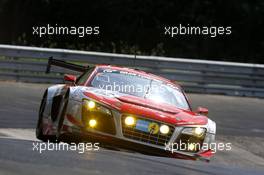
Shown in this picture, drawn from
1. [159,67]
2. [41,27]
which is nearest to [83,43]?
[41,27]

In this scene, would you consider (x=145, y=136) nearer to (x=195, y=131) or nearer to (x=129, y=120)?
(x=129, y=120)

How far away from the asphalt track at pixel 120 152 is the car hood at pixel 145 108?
75 cm

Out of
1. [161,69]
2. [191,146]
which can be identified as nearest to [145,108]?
[191,146]

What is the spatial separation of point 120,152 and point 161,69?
1467cm

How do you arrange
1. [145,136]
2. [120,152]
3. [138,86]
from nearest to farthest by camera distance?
[120,152] → [145,136] → [138,86]

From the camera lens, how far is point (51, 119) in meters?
9.59

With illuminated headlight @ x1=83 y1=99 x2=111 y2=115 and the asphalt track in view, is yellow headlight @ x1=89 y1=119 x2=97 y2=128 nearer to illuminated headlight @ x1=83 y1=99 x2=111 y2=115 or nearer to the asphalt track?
illuminated headlight @ x1=83 y1=99 x2=111 y2=115

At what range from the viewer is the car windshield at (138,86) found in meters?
9.79

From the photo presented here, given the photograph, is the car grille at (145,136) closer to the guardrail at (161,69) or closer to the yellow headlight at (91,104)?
the yellow headlight at (91,104)

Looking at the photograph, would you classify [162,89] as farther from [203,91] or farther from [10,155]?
[203,91]
